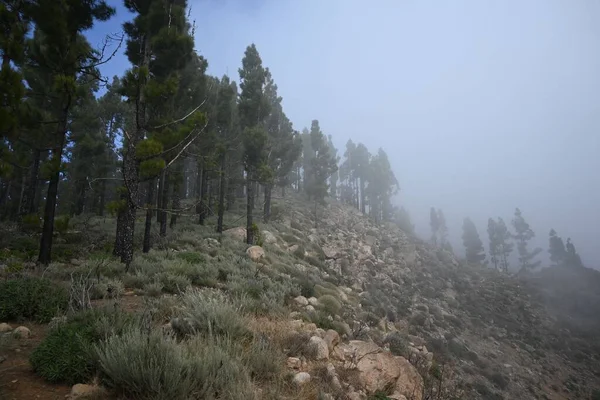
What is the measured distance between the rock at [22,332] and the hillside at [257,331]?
0.07 feet

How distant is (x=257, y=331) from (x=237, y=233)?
15945 mm

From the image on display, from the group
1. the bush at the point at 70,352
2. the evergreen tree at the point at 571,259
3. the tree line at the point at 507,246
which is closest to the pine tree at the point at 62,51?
the bush at the point at 70,352

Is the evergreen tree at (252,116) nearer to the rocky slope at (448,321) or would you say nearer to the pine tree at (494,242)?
the rocky slope at (448,321)

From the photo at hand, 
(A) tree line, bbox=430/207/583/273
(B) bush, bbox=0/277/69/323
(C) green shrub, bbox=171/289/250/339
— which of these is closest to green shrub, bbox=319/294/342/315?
(C) green shrub, bbox=171/289/250/339

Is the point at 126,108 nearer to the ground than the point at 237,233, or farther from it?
farther from it

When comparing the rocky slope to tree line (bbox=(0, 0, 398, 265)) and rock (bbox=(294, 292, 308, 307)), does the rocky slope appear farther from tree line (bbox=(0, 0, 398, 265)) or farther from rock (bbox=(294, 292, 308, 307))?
tree line (bbox=(0, 0, 398, 265))

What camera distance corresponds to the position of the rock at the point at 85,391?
3.00 metres

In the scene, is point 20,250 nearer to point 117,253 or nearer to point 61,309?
point 117,253

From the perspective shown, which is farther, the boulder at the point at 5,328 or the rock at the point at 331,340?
the rock at the point at 331,340

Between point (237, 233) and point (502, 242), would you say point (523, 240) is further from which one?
point (237, 233)

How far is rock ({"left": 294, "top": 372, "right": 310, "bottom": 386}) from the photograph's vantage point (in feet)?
12.7

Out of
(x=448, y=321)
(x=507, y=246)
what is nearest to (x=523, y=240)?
(x=507, y=246)

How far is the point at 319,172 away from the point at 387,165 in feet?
95.1

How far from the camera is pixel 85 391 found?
10.1 feet
